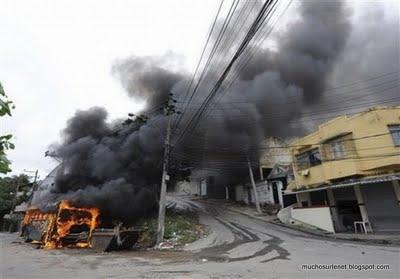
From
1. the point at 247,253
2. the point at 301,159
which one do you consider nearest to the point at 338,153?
the point at 301,159

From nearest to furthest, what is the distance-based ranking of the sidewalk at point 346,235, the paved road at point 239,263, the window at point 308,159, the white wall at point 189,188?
1. the paved road at point 239,263
2. the sidewalk at point 346,235
3. the window at point 308,159
4. the white wall at point 189,188

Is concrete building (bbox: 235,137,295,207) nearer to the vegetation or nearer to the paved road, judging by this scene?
the vegetation

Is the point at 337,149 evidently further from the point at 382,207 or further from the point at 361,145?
the point at 382,207

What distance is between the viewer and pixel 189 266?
984 centimetres

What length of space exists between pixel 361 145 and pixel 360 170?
160 centimetres

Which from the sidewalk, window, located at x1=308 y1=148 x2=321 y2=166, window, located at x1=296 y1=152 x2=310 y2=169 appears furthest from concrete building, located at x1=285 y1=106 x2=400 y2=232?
window, located at x1=296 y1=152 x2=310 y2=169

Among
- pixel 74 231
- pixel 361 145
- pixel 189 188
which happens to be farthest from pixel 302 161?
pixel 189 188

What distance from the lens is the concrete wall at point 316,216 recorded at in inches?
765

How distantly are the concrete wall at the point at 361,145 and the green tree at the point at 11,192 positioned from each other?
36538mm

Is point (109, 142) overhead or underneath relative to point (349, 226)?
overhead

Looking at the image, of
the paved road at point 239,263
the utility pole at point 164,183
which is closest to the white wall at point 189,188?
the utility pole at point 164,183

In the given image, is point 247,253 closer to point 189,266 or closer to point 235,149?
point 189,266

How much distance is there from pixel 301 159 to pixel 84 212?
710 inches

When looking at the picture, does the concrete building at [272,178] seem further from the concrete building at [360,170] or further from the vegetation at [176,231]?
the vegetation at [176,231]
